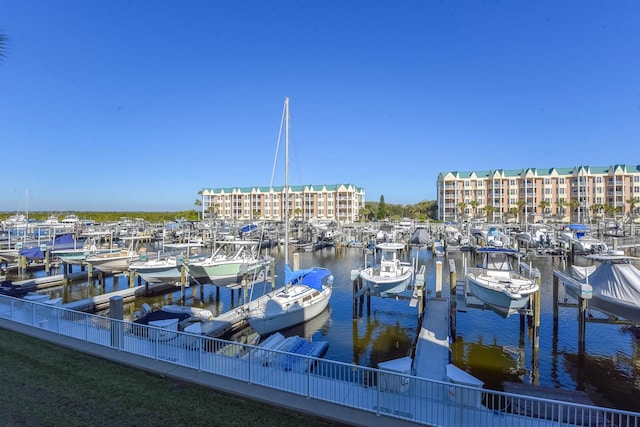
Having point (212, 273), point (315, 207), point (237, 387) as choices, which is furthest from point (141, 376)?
point (315, 207)

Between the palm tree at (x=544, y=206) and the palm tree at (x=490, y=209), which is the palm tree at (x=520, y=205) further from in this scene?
the palm tree at (x=490, y=209)

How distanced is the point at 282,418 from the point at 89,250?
37634 millimetres

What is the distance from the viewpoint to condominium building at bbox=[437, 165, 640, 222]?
100m

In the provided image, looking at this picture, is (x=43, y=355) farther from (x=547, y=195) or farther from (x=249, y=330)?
(x=547, y=195)

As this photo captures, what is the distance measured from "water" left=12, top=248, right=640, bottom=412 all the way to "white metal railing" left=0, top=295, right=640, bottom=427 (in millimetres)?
4430

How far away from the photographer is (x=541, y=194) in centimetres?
10875

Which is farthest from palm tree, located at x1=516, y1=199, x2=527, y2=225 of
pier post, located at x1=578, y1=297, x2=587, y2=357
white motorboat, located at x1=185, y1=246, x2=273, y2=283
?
white motorboat, located at x1=185, y1=246, x2=273, y2=283

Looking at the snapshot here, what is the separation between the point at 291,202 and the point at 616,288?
387ft

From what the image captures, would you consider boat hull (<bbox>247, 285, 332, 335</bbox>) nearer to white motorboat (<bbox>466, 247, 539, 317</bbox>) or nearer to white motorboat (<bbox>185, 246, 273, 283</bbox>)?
white motorboat (<bbox>185, 246, 273, 283</bbox>)

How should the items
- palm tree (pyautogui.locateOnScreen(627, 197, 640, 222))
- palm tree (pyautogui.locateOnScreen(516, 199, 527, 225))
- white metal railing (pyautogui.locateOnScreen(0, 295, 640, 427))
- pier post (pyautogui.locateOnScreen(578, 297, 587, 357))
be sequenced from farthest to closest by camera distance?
palm tree (pyautogui.locateOnScreen(516, 199, 527, 225)), palm tree (pyautogui.locateOnScreen(627, 197, 640, 222)), pier post (pyautogui.locateOnScreen(578, 297, 587, 357)), white metal railing (pyautogui.locateOnScreen(0, 295, 640, 427))

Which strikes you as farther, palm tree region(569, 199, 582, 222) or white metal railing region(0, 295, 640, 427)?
palm tree region(569, 199, 582, 222)

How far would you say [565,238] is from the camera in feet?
→ 193

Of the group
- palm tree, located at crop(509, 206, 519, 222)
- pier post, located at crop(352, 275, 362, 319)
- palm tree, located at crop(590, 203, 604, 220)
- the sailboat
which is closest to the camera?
the sailboat

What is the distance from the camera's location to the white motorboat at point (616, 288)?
15930 millimetres
